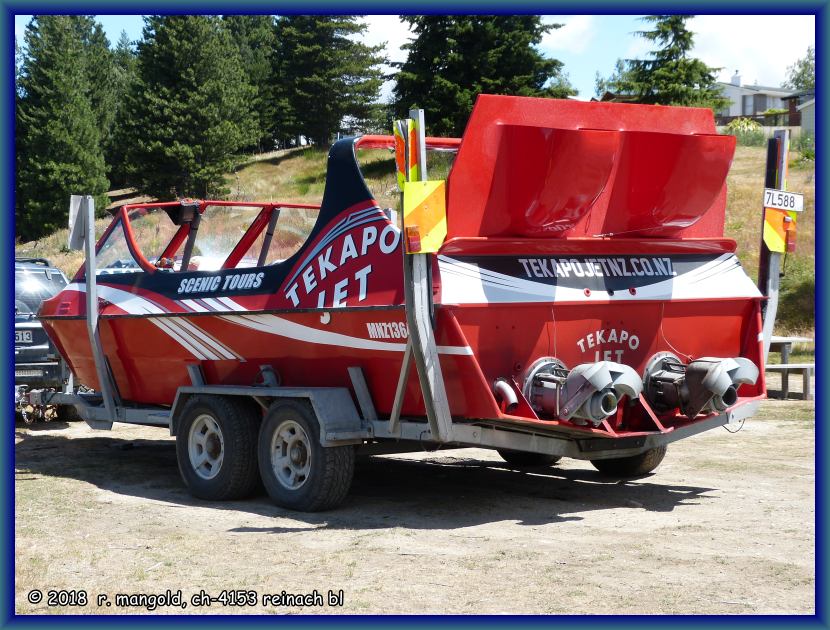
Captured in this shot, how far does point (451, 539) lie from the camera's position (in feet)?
23.5

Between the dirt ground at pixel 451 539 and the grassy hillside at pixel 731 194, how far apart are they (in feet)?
8.44

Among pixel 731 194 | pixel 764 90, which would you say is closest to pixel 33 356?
pixel 731 194

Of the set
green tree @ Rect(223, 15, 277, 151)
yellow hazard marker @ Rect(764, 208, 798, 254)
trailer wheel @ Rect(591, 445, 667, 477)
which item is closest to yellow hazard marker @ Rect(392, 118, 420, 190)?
yellow hazard marker @ Rect(764, 208, 798, 254)

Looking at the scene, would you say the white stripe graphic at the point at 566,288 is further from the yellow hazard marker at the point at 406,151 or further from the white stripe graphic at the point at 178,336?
the white stripe graphic at the point at 178,336

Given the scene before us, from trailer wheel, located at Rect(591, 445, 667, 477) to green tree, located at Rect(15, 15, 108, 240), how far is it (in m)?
42.9

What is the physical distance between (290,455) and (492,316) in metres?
2.03

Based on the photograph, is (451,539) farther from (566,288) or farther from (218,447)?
(218,447)

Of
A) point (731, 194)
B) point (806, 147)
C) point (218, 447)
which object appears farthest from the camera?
point (806, 147)

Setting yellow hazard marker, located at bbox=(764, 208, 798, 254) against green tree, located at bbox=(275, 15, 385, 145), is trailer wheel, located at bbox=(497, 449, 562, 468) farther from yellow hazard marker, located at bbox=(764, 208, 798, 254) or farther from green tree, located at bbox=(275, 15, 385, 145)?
green tree, located at bbox=(275, 15, 385, 145)

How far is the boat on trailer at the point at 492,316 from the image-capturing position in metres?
7.25

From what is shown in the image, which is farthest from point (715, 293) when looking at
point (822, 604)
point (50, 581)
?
point (50, 581)

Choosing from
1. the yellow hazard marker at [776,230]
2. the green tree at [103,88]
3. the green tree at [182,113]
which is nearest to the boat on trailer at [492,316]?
the yellow hazard marker at [776,230]

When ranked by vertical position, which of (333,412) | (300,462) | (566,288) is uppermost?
(566,288)

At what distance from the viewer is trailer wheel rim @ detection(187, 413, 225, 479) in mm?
8875
